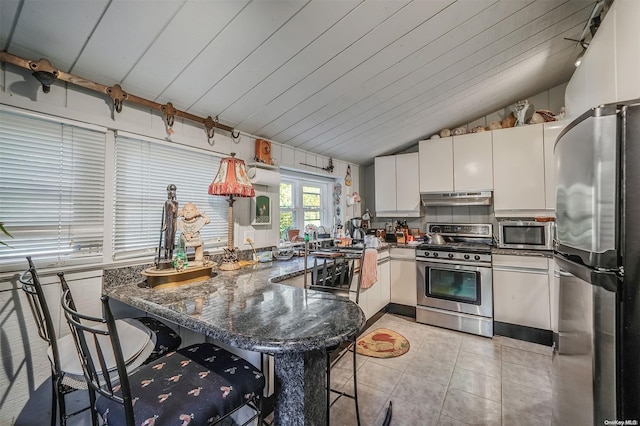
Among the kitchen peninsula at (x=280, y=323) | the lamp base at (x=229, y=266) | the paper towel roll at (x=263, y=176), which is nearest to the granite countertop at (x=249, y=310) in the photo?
the kitchen peninsula at (x=280, y=323)

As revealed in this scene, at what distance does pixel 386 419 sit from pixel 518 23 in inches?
116

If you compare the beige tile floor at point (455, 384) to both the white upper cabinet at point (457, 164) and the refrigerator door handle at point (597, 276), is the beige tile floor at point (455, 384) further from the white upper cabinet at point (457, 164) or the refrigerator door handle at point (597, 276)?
the white upper cabinet at point (457, 164)

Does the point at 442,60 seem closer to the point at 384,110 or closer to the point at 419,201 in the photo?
the point at 384,110

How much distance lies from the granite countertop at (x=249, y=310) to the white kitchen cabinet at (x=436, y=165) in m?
2.64

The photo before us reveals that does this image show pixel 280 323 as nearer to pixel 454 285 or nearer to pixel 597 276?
pixel 597 276

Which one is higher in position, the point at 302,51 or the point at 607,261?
the point at 302,51

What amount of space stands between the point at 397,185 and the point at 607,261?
3071mm

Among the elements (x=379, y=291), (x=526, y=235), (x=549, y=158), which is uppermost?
(x=549, y=158)

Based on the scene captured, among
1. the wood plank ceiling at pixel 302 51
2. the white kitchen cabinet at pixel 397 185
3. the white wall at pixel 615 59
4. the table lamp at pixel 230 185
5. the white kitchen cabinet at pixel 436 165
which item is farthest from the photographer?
the white kitchen cabinet at pixel 397 185

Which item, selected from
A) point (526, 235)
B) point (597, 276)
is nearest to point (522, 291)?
point (526, 235)

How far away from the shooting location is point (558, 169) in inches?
47.7

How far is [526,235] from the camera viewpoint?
2.82 meters

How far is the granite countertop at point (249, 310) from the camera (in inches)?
32.9

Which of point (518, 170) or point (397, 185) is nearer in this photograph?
point (518, 170)
